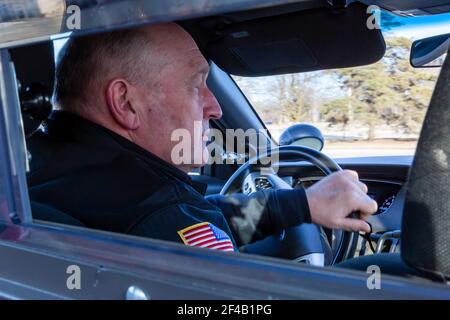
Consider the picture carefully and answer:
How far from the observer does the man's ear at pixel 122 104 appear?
5.91ft

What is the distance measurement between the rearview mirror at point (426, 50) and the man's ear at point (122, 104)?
1.08 meters

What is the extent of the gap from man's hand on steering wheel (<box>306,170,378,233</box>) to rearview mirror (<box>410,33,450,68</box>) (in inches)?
20.9

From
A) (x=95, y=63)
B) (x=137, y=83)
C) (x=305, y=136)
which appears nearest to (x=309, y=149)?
(x=305, y=136)

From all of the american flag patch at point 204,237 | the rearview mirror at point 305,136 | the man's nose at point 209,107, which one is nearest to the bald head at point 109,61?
the man's nose at point 209,107

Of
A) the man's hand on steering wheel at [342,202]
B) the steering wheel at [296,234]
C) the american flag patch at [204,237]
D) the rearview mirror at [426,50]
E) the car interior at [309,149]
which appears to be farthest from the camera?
the steering wheel at [296,234]

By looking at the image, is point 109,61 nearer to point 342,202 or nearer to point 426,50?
point 342,202

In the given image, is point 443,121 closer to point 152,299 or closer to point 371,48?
point 152,299

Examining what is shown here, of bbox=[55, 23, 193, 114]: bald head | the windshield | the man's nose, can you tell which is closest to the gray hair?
bbox=[55, 23, 193, 114]: bald head

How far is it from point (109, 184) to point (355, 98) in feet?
19.0

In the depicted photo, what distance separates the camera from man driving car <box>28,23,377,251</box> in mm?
1567

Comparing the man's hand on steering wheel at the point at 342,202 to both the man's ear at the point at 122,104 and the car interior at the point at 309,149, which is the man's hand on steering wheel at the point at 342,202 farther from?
the man's ear at the point at 122,104

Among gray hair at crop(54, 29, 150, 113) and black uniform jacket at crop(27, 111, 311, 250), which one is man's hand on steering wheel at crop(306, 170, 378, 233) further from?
gray hair at crop(54, 29, 150, 113)

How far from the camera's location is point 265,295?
969 millimetres

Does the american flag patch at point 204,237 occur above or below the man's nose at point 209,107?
below
